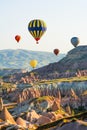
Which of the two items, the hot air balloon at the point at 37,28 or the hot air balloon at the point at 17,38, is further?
the hot air balloon at the point at 17,38

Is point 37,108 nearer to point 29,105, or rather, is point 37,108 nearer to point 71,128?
point 29,105

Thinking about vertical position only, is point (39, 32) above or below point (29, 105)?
above

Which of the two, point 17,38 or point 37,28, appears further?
point 17,38

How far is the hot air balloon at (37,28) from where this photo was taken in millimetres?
141750

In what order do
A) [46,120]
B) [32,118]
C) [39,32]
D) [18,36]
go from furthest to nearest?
[18,36] < [32,118] < [39,32] < [46,120]

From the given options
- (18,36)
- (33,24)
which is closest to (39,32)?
(33,24)

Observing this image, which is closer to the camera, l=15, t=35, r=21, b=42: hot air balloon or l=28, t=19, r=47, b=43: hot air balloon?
l=28, t=19, r=47, b=43: hot air balloon

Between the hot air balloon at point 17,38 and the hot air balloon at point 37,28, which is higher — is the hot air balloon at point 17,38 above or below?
above

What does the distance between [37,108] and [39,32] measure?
63.9m

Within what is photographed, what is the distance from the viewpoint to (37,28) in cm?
14312

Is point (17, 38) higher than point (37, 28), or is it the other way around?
point (17, 38)

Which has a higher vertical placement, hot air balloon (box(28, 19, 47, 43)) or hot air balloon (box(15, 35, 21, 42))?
hot air balloon (box(15, 35, 21, 42))

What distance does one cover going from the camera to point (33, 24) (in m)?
143

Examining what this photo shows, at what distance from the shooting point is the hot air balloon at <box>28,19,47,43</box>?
142 metres
